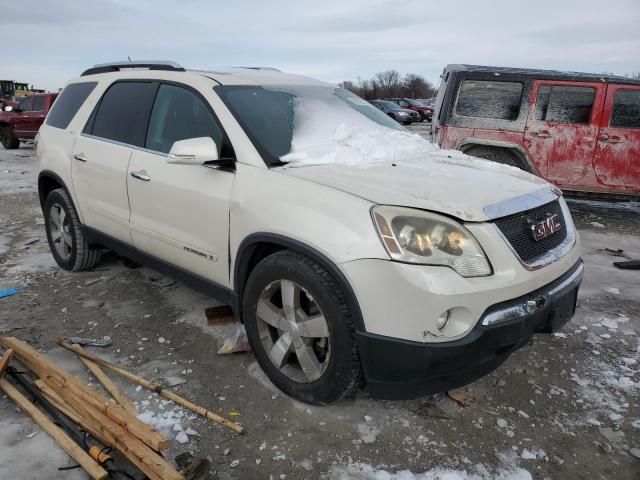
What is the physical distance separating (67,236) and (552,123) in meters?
6.12

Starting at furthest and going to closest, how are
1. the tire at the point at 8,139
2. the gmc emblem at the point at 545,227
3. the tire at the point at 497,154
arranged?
the tire at the point at 8,139 → the tire at the point at 497,154 → the gmc emblem at the point at 545,227

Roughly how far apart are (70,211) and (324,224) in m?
2.94

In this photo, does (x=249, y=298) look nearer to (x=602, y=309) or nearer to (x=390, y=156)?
(x=390, y=156)

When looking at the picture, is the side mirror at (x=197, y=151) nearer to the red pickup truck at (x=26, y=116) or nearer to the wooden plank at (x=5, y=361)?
the wooden plank at (x=5, y=361)

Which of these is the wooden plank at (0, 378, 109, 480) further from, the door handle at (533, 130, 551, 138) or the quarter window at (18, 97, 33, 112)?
the quarter window at (18, 97, 33, 112)

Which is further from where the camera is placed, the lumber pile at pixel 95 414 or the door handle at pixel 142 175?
the door handle at pixel 142 175

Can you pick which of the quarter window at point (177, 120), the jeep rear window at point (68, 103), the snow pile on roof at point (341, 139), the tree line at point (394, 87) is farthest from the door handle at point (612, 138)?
the tree line at point (394, 87)

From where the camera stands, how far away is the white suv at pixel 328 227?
2.21 metres

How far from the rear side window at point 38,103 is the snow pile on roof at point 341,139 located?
47.4 ft

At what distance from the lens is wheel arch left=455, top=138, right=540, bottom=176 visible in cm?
703

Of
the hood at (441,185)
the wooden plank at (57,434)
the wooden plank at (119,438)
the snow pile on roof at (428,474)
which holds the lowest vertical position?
the snow pile on roof at (428,474)

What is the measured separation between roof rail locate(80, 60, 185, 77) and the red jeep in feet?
14.9

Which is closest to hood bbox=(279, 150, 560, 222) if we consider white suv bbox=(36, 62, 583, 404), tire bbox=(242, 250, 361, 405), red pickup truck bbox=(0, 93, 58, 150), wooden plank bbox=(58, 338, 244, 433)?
white suv bbox=(36, 62, 583, 404)

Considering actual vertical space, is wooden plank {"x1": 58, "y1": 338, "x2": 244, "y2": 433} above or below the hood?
below
